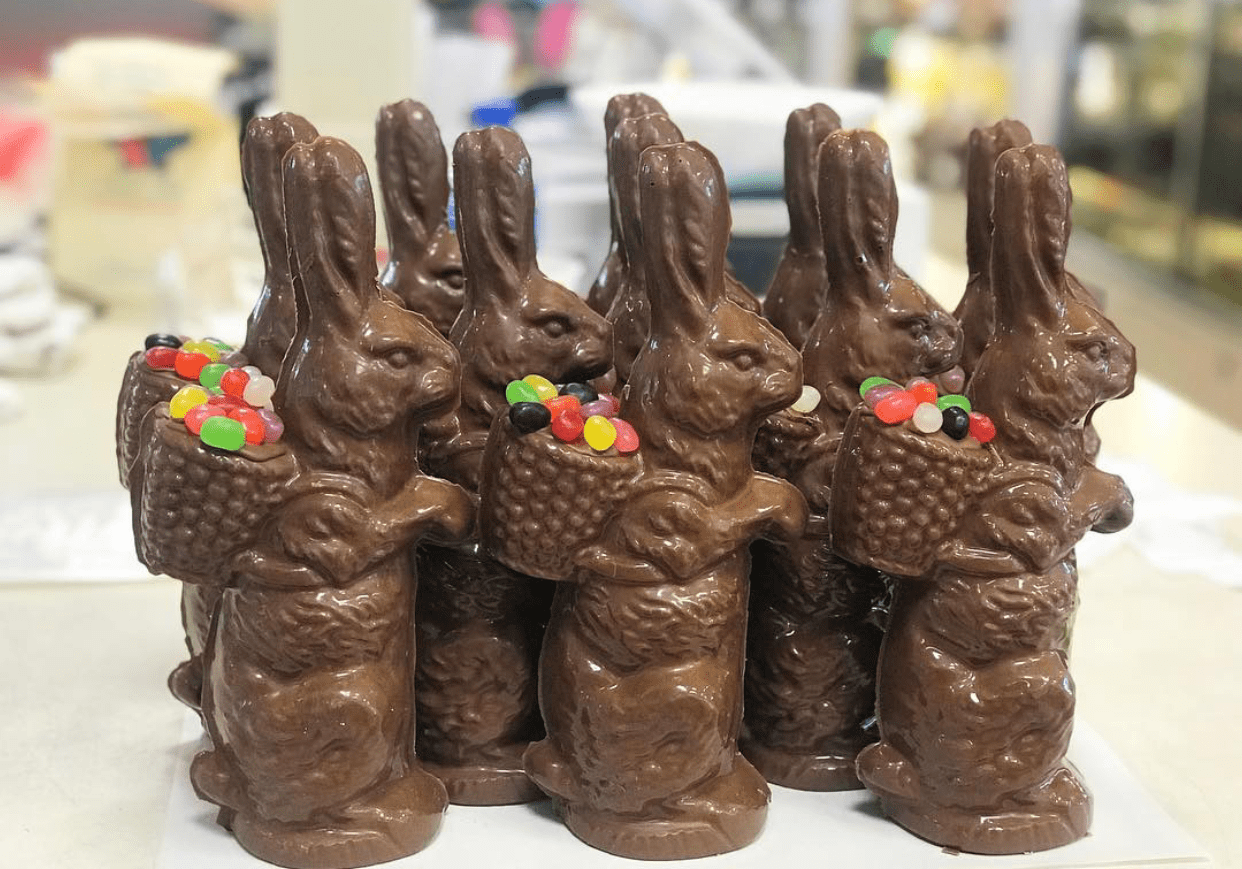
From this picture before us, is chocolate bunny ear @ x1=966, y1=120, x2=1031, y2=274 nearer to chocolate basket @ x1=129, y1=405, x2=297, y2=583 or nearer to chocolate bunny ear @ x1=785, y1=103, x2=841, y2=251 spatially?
chocolate bunny ear @ x1=785, y1=103, x2=841, y2=251

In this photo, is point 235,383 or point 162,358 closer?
point 235,383

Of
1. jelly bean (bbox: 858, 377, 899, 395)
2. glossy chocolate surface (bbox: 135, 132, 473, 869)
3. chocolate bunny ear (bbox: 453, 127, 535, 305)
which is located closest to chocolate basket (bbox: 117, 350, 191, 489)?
glossy chocolate surface (bbox: 135, 132, 473, 869)

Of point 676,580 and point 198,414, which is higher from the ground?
point 198,414

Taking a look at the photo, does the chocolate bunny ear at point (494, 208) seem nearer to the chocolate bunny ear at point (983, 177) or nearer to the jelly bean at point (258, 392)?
the jelly bean at point (258, 392)

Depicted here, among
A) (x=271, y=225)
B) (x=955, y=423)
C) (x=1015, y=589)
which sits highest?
(x=271, y=225)

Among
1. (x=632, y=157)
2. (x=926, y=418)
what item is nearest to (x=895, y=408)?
(x=926, y=418)

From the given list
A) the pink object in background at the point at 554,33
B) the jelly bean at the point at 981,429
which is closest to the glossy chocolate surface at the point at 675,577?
the jelly bean at the point at 981,429

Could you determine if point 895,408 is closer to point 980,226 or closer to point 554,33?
point 980,226
